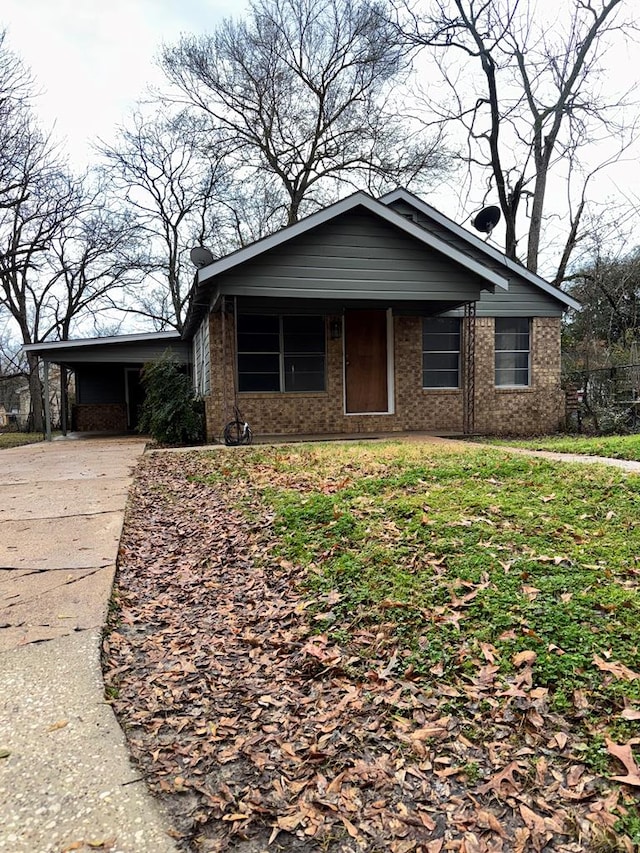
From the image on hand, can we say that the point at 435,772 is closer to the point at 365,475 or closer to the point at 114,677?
the point at 114,677

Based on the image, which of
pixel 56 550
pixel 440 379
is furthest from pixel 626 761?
pixel 440 379

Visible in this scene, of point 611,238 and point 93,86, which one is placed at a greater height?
point 93,86

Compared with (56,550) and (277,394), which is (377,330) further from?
(56,550)

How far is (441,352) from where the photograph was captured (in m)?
12.2

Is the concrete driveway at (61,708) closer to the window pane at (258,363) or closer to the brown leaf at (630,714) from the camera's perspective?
the brown leaf at (630,714)

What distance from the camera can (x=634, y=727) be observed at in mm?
1910

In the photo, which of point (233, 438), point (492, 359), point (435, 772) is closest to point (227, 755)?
point (435, 772)

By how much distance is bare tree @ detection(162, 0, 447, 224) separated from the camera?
19484 millimetres

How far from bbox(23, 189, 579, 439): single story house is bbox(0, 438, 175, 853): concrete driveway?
6.17m

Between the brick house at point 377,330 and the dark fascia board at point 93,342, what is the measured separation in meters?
2.73

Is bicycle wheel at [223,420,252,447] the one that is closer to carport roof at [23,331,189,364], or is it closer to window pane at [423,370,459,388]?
window pane at [423,370,459,388]

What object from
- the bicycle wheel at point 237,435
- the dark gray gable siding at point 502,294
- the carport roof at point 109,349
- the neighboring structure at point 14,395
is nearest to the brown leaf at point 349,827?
the bicycle wheel at point 237,435

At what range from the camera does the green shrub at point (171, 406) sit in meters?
11.0

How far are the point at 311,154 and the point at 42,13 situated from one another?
10731mm
